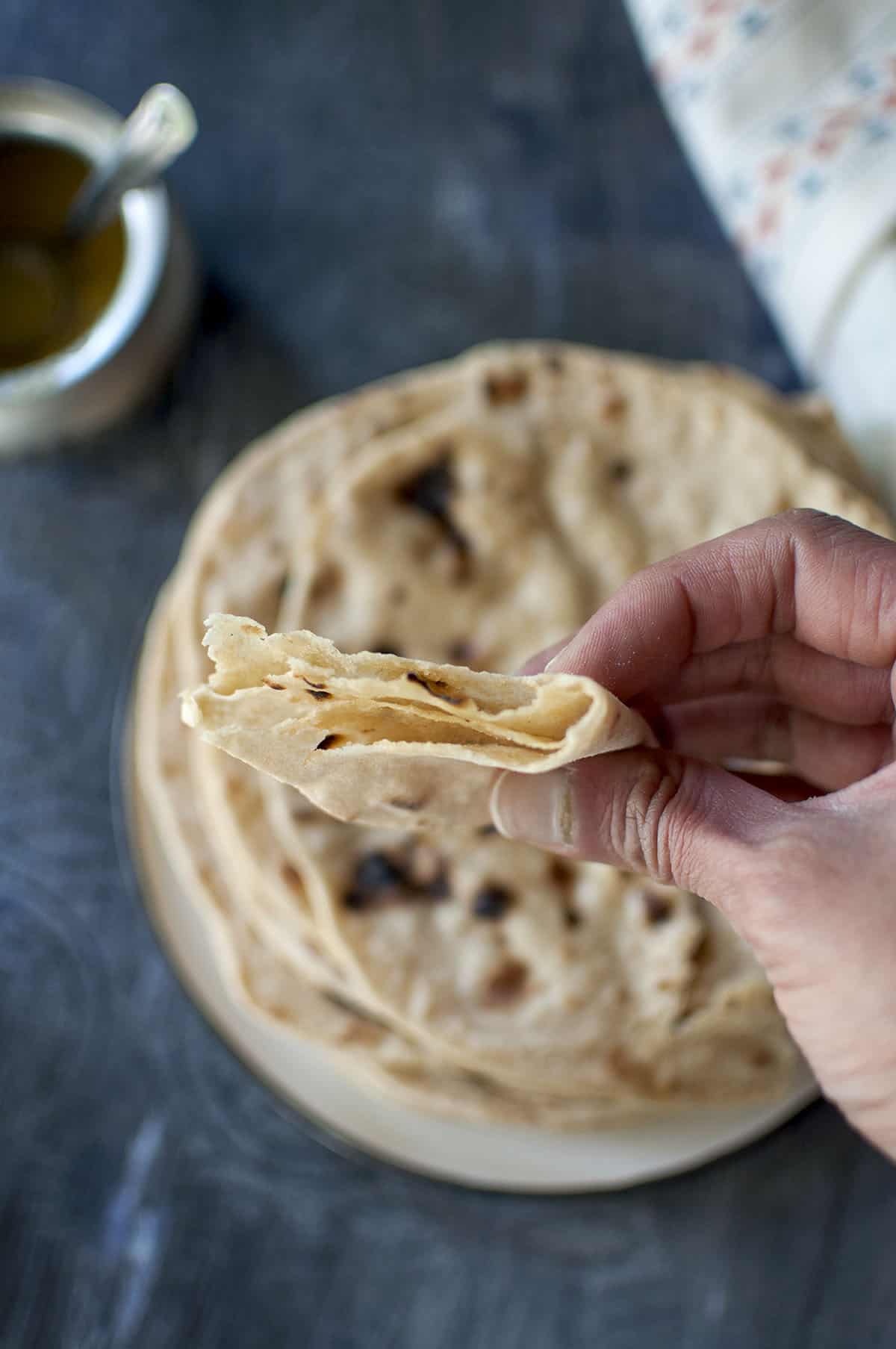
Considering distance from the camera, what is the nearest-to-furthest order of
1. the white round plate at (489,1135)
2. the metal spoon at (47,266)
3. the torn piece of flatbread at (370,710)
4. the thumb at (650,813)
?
the torn piece of flatbread at (370,710), the thumb at (650,813), the white round plate at (489,1135), the metal spoon at (47,266)

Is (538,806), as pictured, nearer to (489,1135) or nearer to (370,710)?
(370,710)

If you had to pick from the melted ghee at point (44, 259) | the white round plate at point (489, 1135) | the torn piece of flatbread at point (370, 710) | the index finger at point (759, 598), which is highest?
the melted ghee at point (44, 259)

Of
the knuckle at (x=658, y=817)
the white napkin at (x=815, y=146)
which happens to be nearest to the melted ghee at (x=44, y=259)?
the white napkin at (x=815, y=146)

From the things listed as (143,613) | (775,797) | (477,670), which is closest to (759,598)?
(775,797)

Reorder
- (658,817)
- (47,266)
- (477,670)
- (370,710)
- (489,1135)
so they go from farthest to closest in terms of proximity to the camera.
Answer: (47,266), (489,1135), (477,670), (658,817), (370,710)

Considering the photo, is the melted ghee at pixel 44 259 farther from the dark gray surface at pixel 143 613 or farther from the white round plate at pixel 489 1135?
the white round plate at pixel 489 1135

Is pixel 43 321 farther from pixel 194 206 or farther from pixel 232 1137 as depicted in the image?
pixel 232 1137
